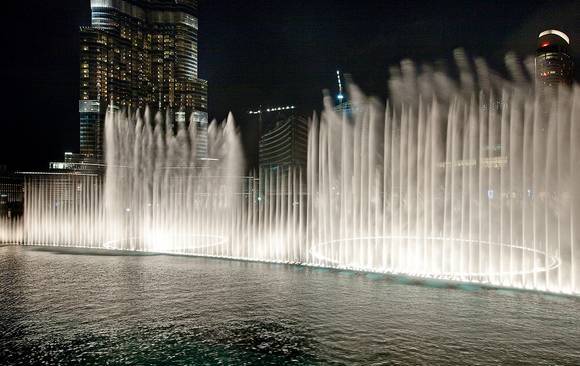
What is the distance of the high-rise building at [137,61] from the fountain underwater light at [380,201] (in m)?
79.3

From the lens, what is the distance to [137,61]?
13512 centimetres

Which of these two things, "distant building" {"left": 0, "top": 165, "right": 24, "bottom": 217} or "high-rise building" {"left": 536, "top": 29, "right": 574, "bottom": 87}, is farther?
"high-rise building" {"left": 536, "top": 29, "right": 574, "bottom": 87}

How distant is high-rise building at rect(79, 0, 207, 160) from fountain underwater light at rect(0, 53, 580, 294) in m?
79.3

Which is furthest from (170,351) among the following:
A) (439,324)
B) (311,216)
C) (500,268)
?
(311,216)

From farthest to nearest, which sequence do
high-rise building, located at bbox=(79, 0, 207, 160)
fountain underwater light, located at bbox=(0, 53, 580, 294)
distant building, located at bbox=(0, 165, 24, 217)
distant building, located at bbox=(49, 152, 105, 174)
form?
high-rise building, located at bbox=(79, 0, 207, 160) < distant building, located at bbox=(49, 152, 105, 174) < distant building, located at bbox=(0, 165, 24, 217) < fountain underwater light, located at bbox=(0, 53, 580, 294)

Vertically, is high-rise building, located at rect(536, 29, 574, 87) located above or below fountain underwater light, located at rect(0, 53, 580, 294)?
above

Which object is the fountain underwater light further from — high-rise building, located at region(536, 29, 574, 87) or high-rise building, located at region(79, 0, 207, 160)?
high-rise building, located at region(536, 29, 574, 87)

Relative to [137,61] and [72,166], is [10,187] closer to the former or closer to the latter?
[72,166]

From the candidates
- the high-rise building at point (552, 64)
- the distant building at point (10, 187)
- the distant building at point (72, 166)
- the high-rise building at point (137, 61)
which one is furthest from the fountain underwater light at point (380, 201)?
the high-rise building at point (552, 64)

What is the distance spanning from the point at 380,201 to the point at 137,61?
126240 mm

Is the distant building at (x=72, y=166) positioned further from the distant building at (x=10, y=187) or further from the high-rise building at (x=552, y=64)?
A: the high-rise building at (x=552, y=64)

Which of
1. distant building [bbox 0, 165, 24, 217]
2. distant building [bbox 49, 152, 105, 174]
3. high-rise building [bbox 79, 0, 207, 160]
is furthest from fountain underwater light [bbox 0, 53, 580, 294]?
high-rise building [bbox 79, 0, 207, 160]

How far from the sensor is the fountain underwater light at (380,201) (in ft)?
55.3

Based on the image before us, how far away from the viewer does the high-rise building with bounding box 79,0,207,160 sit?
119 metres
